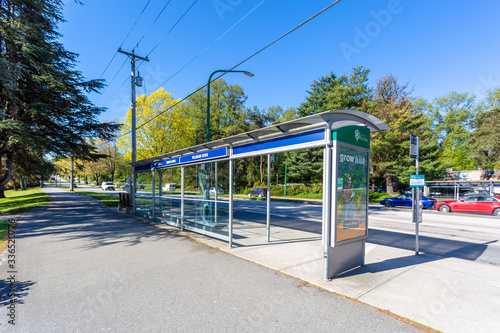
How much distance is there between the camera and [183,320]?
338 cm

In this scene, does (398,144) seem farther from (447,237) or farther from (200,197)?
(200,197)

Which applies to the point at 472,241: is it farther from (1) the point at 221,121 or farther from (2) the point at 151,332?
(1) the point at 221,121

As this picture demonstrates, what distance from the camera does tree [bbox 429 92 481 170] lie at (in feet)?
161

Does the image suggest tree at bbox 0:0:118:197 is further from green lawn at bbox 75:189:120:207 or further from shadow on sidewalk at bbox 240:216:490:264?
shadow on sidewalk at bbox 240:216:490:264

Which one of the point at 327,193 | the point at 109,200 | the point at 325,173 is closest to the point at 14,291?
the point at 327,193

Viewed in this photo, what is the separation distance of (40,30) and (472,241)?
78.7 feet

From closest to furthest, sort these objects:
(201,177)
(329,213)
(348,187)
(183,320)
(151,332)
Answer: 1. (151,332)
2. (183,320)
3. (329,213)
4. (348,187)
5. (201,177)

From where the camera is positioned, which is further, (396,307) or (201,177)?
(201,177)

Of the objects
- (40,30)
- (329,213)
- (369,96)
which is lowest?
(329,213)

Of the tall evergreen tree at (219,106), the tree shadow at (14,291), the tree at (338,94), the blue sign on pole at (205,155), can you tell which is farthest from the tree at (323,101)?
the tree shadow at (14,291)

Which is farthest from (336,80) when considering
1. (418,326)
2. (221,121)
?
(418,326)

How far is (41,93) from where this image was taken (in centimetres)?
1609

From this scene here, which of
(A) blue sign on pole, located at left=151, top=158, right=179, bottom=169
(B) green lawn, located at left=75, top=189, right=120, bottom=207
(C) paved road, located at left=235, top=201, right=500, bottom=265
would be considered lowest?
(B) green lawn, located at left=75, top=189, right=120, bottom=207

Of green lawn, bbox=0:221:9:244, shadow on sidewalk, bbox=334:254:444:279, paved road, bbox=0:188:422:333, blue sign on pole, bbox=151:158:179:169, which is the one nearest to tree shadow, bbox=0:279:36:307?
paved road, bbox=0:188:422:333
